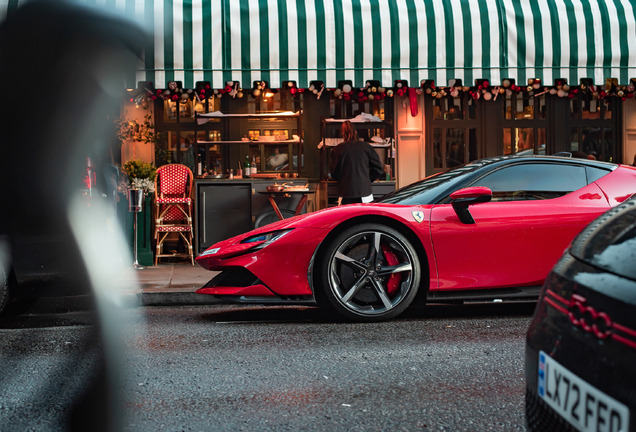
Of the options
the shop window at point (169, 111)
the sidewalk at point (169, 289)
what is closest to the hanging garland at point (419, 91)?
the shop window at point (169, 111)

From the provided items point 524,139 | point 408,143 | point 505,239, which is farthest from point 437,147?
point 505,239

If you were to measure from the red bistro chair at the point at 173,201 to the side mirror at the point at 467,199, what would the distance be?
5.17 metres

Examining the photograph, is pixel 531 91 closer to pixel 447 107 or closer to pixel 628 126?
pixel 447 107

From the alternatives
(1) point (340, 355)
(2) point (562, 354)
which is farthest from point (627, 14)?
(2) point (562, 354)

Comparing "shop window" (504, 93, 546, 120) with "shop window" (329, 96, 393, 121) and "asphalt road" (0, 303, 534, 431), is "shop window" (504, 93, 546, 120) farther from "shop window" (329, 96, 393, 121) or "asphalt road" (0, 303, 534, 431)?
"asphalt road" (0, 303, 534, 431)

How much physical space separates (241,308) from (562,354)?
167 inches

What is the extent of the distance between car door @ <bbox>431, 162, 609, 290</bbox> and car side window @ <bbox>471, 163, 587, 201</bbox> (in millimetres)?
61

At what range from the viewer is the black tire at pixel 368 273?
4484 millimetres

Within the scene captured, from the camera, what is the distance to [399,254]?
4.57 metres

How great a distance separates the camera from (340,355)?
11.9 feet

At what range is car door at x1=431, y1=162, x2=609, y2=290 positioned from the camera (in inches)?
179

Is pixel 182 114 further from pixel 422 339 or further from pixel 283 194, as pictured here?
pixel 422 339

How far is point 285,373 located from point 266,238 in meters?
1.44

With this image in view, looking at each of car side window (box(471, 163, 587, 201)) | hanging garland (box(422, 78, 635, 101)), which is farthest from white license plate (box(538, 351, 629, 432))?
hanging garland (box(422, 78, 635, 101))
